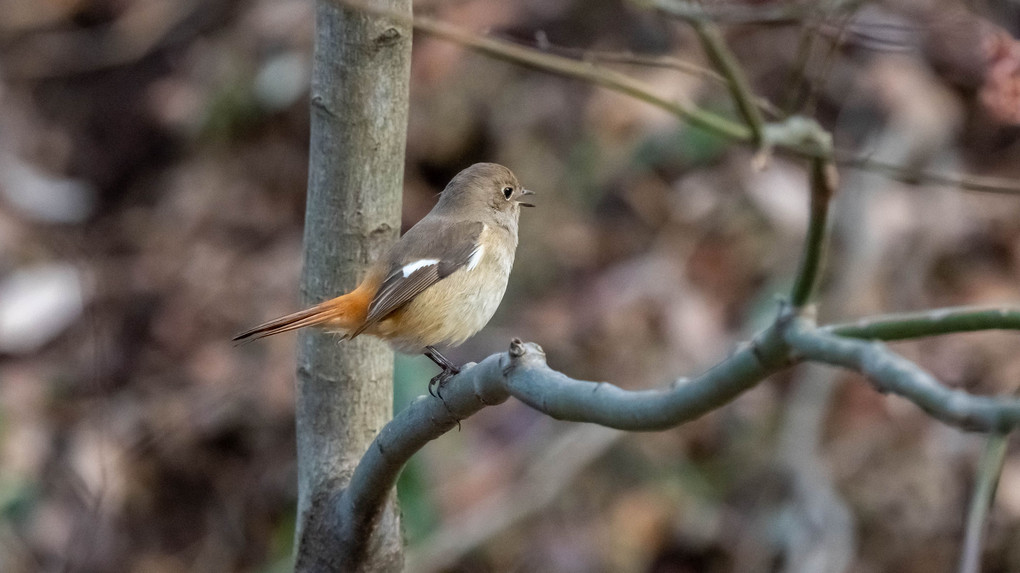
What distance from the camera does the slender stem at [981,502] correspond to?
1224 mm

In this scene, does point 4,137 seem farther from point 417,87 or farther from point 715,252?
point 715,252

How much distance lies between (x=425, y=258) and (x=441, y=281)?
0.08 meters

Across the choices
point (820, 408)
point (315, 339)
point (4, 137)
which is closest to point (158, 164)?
point (4, 137)

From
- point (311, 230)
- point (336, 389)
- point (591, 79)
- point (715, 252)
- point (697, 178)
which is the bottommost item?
point (336, 389)

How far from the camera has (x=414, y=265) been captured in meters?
2.84

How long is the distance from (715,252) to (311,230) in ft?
11.7

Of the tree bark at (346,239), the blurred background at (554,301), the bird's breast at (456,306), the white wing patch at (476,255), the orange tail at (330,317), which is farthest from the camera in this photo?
the blurred background at (554,301)

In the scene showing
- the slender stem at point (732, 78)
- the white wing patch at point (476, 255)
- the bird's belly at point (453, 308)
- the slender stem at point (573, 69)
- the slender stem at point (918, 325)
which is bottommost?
the slender stem at point (918, 325)

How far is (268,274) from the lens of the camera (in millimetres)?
5984

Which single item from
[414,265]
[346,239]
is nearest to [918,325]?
[346,239]

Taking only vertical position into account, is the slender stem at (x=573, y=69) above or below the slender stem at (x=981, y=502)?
above

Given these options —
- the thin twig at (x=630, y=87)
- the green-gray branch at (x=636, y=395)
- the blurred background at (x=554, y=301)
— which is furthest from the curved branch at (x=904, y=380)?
the blurred background at (x=554, y=301)

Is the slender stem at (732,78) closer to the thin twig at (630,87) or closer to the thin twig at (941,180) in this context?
the thin twig at (630,87)

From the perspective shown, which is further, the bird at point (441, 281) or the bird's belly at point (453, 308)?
the bird's belly at point (453, 308)
